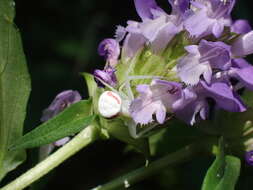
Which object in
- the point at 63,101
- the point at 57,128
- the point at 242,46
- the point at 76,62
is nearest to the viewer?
the point at 57,128

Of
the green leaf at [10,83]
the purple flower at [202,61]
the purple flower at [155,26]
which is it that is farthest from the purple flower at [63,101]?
the purple flower at [202,61]

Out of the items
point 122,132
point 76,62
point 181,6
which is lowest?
point 76,62

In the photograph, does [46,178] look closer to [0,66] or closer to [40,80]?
[0,66]

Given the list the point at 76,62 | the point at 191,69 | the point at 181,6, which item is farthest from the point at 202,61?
the point at 76,62

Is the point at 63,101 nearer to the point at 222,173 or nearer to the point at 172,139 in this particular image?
the point at 172,139

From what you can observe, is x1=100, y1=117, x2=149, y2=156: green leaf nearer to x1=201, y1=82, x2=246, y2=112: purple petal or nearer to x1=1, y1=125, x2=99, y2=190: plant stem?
x1=1, y1=125, x2=99, y2=190: plant stem

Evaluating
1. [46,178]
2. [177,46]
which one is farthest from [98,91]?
[46,178]

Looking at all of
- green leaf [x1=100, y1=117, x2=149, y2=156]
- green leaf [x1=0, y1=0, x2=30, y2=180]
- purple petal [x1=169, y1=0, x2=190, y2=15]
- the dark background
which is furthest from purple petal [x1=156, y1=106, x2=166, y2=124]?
the dark background
